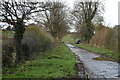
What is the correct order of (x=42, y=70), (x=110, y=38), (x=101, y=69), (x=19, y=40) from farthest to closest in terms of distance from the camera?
(x=110, y=38)
(x=19, y=40)
(x=101, y=69)
(x=42, y=70)

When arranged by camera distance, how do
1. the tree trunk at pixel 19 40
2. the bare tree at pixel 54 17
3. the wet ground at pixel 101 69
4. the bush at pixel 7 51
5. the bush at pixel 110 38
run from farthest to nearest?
1. the bush at pixel 110 38
2. the bare tree at pixel 54 17
3. the tree trunk at pixel 19 40
4. the wet ground at pixel 101 69
5. the bush at pixel 7 51

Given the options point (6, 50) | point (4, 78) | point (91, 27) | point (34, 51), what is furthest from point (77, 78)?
point (91, 27)

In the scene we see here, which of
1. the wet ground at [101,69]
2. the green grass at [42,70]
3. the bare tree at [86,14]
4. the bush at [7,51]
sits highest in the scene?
the bare tree at [86,14]

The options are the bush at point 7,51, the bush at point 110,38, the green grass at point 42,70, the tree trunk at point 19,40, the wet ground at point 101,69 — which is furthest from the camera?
the bush at point 110,38

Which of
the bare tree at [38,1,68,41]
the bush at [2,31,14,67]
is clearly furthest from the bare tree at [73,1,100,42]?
the bush at [2,31,14,67]

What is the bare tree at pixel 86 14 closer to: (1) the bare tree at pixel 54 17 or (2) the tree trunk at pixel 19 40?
(1) the bare tree at pixel 54 17

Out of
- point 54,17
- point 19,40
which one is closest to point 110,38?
point 54,17

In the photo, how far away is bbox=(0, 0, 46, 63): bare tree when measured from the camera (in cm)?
1129

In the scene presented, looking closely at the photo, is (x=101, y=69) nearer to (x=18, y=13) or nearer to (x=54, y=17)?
(x=18, y=13)

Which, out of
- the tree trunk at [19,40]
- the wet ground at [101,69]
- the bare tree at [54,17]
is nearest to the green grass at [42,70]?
the tree trunk at [19,40]

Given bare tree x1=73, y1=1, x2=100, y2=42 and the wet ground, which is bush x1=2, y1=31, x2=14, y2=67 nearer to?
the wet ground

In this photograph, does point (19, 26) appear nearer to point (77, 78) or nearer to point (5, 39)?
point (5, 39)

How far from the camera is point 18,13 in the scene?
1212cm

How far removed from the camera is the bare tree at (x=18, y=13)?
1129 centimetres
